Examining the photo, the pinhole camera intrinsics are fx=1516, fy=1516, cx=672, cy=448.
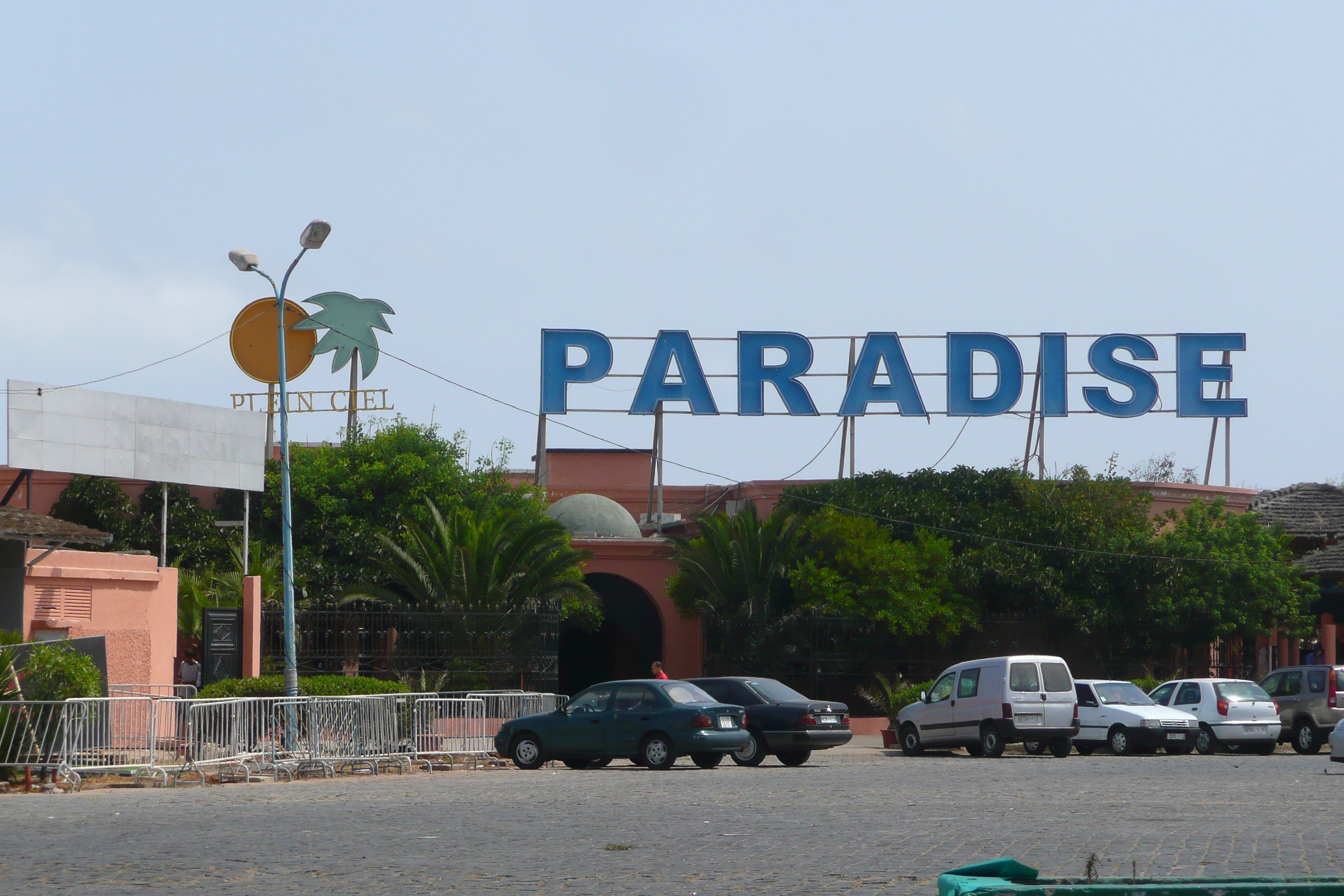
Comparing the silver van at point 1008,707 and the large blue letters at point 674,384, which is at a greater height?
the large blue letters at point 674,384

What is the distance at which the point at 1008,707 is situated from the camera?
24984 mm

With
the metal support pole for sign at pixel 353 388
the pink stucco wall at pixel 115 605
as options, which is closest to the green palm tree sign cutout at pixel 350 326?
the metal support pole for sign at pixel 353 388

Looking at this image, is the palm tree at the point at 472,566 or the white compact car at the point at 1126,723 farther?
the palm tree at the point at 472,566

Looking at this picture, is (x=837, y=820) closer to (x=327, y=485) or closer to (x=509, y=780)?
(x=509, y=780)

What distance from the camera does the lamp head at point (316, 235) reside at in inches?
880

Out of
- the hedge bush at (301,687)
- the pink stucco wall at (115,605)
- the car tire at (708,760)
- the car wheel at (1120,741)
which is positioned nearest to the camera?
the car tire at (708,760)

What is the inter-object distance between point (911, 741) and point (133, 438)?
15352 millimetres

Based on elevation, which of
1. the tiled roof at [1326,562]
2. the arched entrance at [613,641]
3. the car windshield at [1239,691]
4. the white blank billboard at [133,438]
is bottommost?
the arched entrance at [613,641]

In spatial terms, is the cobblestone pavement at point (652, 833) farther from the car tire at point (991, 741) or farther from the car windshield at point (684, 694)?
the car tire at point (991, 741)

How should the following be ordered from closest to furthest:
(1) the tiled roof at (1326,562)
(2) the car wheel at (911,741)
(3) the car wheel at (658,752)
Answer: (3) the car wheel at (658,752) < (2) the car wheel at (911,741) < (1) the tiled roof at (1326,562)

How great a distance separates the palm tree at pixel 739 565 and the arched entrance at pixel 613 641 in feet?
13.4

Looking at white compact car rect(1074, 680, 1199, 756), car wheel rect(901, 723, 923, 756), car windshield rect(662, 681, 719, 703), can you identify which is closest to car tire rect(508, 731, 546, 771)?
car windshield rect(662, 681, 719, 703)

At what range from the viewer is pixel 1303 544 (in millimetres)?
43719

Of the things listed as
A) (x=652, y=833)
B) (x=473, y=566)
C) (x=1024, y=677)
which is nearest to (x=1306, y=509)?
(x=1024, y=677)
